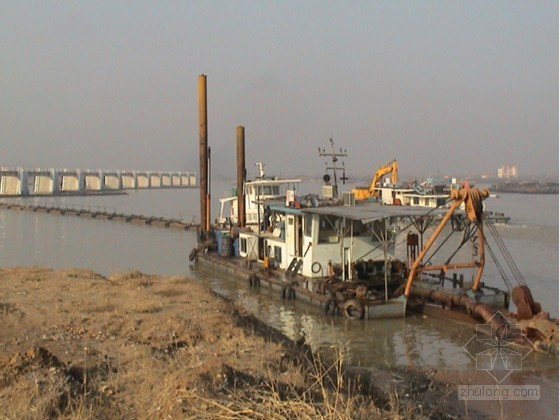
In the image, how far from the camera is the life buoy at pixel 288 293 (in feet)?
64.0

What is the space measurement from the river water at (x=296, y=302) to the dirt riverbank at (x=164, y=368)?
1470mm

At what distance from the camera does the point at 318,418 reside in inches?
192

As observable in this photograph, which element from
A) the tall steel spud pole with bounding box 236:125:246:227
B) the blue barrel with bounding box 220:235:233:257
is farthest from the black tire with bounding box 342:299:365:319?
the tall steel spud pole with bounding box 236:125:246:227

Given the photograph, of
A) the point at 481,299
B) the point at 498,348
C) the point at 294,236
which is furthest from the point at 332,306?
the point at 498,348

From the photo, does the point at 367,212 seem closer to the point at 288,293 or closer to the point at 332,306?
the point at 332,306

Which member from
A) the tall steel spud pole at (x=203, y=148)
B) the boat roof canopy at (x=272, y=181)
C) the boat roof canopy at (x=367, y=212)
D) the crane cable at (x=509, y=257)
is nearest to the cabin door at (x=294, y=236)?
the boat roof canopy at (x=367, y=212)

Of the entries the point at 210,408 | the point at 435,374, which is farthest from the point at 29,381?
the point at 435,374

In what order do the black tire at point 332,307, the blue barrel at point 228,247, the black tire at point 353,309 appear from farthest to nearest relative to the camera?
the blue barrel at point 228,247, the black tire at point 332,307, the black tire at point 353,309

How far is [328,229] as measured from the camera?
64.5 ft

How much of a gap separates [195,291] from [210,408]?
10151mm

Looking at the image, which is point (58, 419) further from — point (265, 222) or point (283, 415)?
point (265, 222)

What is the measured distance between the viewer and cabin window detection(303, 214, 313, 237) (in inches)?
766

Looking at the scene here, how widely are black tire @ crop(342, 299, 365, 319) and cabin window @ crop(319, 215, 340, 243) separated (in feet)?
10.3

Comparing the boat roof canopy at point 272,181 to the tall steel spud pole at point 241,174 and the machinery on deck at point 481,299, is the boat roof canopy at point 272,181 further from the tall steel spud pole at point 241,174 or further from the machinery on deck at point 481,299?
the machinery on deck at point 481,299
